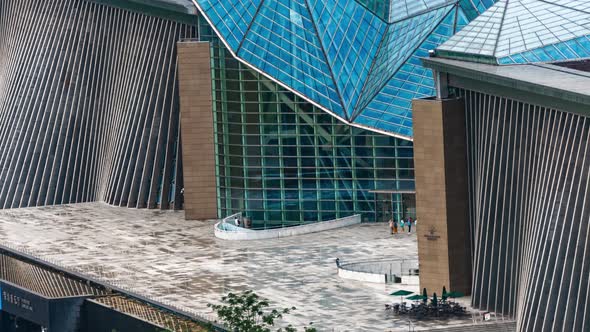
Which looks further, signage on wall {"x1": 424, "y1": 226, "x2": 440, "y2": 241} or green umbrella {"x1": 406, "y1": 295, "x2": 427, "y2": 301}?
signage on wall {"x1": 424, "y1": 226, "x2": 440, "y2": 241}

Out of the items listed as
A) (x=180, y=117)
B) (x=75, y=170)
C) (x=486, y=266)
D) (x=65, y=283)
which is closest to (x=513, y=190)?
(x=486, y=266)

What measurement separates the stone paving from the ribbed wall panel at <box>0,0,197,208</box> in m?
2.78

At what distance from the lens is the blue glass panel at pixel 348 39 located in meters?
119

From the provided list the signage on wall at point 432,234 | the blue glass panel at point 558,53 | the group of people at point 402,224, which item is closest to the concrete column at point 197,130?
the group of people at point 402,224

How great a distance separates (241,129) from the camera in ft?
396

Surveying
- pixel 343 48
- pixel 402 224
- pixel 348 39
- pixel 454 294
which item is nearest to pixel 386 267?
pixel 454 294

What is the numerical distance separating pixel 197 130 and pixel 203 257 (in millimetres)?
13434

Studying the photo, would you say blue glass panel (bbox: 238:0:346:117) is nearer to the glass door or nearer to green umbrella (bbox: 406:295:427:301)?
the glass door

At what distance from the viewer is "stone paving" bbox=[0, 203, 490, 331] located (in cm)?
9662

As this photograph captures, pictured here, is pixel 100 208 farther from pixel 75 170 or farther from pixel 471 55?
pixel 471 55

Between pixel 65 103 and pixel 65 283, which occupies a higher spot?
pixel 65 103

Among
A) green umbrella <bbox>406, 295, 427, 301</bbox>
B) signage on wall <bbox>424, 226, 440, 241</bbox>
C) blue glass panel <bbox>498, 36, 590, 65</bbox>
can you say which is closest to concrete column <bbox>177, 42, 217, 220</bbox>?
signage on wall <bbox>424, 226, 440, 241</bbox>

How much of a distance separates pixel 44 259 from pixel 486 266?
89.4 ft

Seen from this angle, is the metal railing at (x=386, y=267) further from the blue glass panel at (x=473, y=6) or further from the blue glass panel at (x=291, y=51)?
the blue glass panel at (x=473, y=6)
